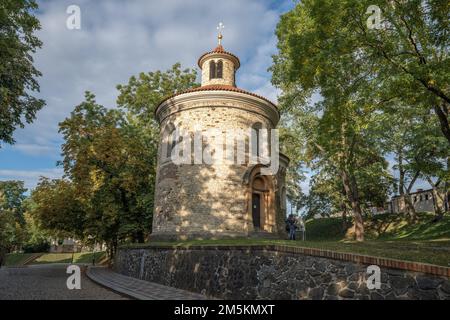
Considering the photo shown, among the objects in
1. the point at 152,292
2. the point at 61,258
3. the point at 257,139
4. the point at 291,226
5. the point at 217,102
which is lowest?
the point at 61,258

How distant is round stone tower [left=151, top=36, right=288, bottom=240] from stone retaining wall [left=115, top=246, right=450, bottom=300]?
137 inches

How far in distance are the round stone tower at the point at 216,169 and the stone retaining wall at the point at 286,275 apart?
3484mm

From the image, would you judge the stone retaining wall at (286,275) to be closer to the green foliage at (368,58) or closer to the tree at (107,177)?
the green foliage at (368,58)

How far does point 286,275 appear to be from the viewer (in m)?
8.05

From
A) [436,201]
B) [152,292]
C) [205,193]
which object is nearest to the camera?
[152,292]

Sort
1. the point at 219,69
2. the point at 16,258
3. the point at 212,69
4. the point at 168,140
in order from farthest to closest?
the point at 16,258, the point at 212,69, the point at 219,69, the point at 168,140

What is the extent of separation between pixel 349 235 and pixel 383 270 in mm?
25717

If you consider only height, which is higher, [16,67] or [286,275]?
[16,67]

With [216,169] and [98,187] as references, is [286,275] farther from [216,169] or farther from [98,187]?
[98,187]

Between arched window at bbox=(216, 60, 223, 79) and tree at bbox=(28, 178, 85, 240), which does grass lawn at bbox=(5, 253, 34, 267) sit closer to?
tree at bbox=(28, 178, 85, 240)

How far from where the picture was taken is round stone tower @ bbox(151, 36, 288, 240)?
16.0m

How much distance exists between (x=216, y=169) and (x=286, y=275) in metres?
8.90

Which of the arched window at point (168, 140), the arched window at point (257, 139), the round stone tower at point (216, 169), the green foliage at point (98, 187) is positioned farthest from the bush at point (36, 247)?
the arched window at point (257, 139)

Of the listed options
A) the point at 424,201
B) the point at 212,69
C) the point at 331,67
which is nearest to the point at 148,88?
the point at 212,69
